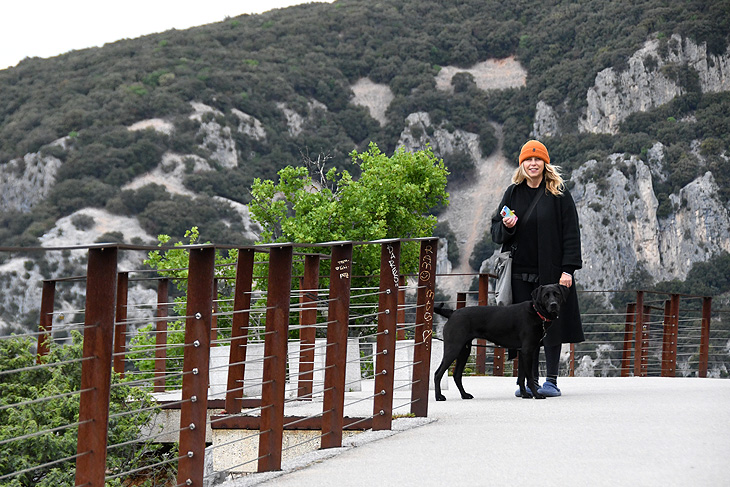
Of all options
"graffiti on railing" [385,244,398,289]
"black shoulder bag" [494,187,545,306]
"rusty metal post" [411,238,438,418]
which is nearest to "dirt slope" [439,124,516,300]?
"black shoulder bag" [494,187,545,306]

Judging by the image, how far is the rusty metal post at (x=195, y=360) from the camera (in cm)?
418

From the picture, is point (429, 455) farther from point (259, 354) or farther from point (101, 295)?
point (259, 354)

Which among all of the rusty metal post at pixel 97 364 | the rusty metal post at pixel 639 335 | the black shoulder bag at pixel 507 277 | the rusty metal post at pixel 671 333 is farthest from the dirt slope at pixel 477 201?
the rusty metal post at pixel 97 364

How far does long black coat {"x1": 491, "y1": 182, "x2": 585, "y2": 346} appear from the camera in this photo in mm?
7484

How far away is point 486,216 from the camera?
82.6 meters

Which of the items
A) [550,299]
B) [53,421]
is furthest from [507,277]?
[53,421]

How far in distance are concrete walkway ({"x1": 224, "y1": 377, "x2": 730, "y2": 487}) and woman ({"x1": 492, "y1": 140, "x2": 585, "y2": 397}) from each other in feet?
2.10

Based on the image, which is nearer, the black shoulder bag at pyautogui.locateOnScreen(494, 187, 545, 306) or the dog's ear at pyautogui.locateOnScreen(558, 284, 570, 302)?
the dog's ear at pyautogui.locateOnScreen(558, 284, 570, 302)

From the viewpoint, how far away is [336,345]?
5.22 m

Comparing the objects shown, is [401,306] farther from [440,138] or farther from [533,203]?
[440,138]

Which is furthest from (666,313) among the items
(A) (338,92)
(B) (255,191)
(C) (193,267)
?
(A) (338,92)

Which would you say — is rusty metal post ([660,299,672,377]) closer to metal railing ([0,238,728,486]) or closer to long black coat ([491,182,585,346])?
metal railing ([0,238,728,486])

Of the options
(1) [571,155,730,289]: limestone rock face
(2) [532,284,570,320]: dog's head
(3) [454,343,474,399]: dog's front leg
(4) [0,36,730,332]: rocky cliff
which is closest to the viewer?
(2) [532,284,570,320]: dog's head

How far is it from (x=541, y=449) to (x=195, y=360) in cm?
175
